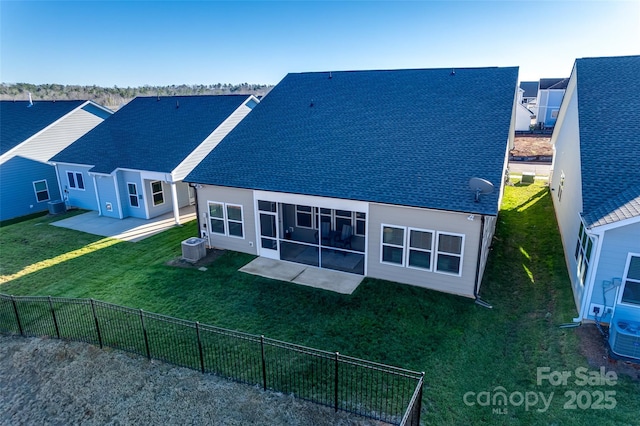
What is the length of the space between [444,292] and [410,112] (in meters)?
7.39

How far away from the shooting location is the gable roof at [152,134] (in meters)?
19.3

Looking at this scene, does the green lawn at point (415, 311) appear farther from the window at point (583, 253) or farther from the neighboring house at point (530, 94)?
the neighboring house at point (530, 94)

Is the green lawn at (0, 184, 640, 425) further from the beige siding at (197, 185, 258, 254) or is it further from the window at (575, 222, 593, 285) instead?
the window at (575, 222, 593, 285)

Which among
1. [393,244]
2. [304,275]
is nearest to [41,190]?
[304,275]

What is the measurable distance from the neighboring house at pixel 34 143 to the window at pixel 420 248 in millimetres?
22895

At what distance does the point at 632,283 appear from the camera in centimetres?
872

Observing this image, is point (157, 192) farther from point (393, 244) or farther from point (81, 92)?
point (81, 92)

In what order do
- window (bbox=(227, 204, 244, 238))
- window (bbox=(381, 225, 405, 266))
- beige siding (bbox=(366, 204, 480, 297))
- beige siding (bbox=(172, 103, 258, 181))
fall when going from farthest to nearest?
1. beige siding (bbox=(172, 103, 258, 181))
2. window (bbox=(227, 204, 244, 238))
3. window (bbox=(381, 225, 405, 266))
4. beige siding (bbox=(366, 204, 480, 297))

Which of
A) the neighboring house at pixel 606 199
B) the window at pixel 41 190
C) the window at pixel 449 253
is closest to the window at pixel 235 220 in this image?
the window at pixel 449 253

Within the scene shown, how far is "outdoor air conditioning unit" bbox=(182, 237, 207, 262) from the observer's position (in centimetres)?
1404

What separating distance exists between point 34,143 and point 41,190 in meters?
2.87

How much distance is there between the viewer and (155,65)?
49.7 metres

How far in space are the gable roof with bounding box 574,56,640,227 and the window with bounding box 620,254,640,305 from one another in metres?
1.16

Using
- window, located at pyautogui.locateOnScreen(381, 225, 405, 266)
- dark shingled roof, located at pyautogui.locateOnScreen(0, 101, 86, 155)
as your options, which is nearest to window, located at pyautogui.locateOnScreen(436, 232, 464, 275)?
window, located at pyautogui.locateOnScreen(381, 225, 405, 266)
